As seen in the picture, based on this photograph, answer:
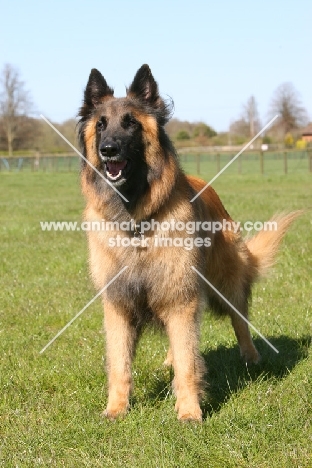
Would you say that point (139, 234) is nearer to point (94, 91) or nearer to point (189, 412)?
point (94, 91)

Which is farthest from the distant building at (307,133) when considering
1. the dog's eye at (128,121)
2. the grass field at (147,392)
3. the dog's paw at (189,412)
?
the dog's paw at (189,412)

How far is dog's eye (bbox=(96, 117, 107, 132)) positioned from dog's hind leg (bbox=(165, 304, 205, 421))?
4.76 ft

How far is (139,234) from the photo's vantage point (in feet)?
14.8

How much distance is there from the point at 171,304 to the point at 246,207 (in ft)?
43.1

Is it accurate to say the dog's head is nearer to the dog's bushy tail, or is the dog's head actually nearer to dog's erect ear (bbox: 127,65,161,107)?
dog's erect ear (bbox: 127,65,161,107)

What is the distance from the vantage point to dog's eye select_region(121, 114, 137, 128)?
450 cm

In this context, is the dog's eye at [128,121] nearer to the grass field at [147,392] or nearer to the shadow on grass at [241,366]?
the grass field at [147,392]

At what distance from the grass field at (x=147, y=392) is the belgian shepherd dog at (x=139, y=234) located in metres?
0.28

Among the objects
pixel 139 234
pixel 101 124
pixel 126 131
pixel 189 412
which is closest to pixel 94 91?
pixel 101 124

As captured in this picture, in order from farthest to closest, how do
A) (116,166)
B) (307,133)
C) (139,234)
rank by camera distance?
(307,133) → (139,234) → (116,166)

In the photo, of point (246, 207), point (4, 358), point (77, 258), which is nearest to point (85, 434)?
point (4, 358)

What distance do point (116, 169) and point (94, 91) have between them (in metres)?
0.81

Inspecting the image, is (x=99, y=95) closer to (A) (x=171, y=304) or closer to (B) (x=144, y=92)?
(B) (x=144, y=92)

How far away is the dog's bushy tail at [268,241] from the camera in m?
6.29
